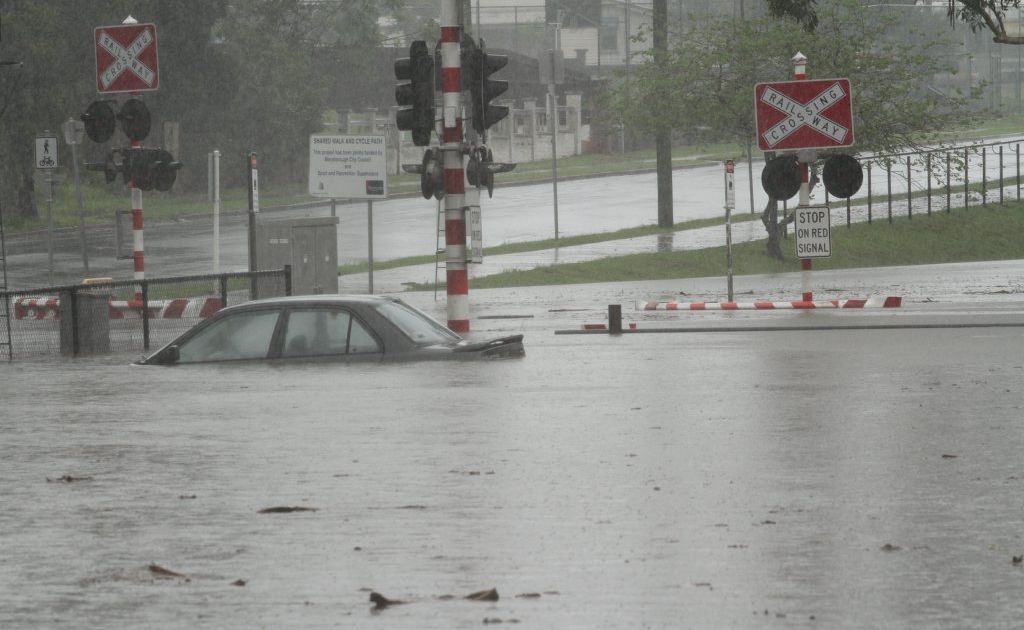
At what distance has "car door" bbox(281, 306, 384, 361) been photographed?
666 inches

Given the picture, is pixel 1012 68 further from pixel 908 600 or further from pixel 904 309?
pixel 908 600

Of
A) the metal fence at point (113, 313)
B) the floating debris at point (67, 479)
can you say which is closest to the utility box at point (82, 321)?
the metal fence at point (113, 313)

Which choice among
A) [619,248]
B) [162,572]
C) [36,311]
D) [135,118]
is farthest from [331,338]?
[619,248]

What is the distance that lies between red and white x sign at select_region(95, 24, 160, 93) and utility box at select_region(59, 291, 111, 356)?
511 centimetres

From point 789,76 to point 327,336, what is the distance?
27.8 m

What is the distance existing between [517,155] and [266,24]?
13280 millimetres

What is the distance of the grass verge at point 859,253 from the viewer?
3822 cm

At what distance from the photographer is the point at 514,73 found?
94625mm

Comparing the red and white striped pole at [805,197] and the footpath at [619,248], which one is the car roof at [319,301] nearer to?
the red and white striped pole at [805,197]

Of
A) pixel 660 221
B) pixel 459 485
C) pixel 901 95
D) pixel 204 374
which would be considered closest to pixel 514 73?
pixel 660 221

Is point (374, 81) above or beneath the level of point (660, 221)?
above

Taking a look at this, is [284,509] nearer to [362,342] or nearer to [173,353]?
[362,342]

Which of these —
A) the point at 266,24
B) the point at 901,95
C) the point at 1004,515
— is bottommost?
the point at 1004,515

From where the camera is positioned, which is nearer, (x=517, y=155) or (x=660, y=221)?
(x=660, y=221)
